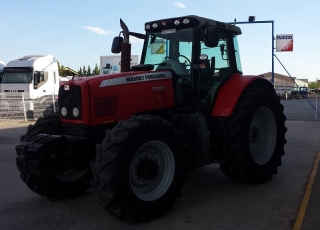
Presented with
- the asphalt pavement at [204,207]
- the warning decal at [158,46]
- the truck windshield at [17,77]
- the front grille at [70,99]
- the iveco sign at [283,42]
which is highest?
the iveco sign at [283,42]

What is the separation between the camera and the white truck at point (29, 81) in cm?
1881

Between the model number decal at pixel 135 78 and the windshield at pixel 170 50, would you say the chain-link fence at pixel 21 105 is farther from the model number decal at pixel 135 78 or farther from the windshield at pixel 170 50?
the model number decal at pixel 135 78

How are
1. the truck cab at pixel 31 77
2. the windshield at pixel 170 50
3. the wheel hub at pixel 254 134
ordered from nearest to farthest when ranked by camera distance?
the windshield at pixel 170 50 → the wheel hub at pixel 254 134 → the truck cab at pixel 31 77

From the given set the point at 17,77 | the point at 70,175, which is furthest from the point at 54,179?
the point at 17,77

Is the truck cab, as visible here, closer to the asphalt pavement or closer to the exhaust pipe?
the asphalt pavement

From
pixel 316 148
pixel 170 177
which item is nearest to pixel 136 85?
pixel 170 177

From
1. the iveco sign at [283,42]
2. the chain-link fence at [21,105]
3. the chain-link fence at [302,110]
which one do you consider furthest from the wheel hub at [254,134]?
the chain-link fence at [21,105]

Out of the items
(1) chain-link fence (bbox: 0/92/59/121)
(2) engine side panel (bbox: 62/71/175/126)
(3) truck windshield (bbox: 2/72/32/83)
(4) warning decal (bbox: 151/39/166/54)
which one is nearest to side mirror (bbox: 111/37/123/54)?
(4) warning decal (bbox: 151/39/166/54)

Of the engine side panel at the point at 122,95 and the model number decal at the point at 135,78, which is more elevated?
the model number decal at the point at 135,78

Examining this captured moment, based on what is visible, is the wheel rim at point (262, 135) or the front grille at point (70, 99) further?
the wheel rim at point (262, 135)

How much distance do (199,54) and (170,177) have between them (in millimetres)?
2001

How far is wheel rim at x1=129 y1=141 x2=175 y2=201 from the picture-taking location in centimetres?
476

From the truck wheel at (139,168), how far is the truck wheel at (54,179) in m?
0.97

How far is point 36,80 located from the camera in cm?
1997
